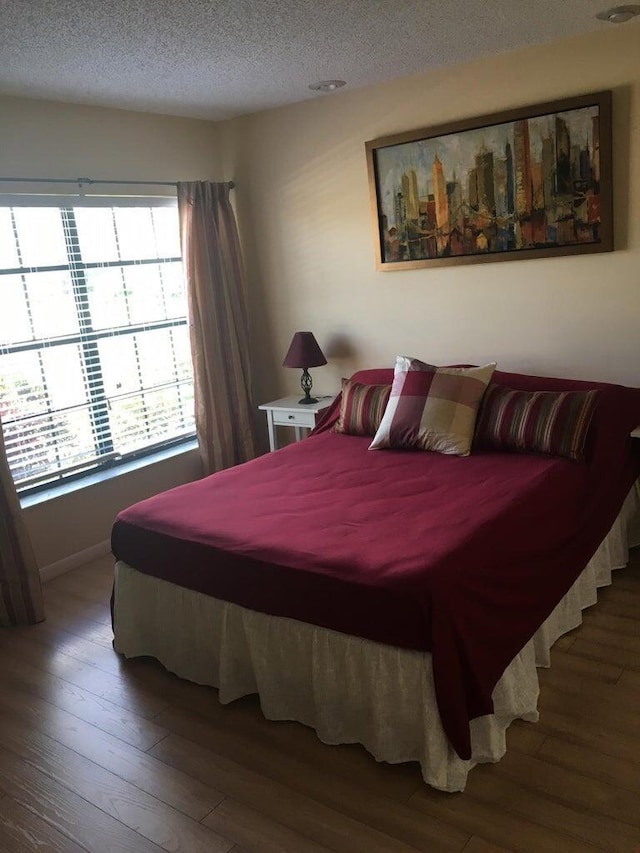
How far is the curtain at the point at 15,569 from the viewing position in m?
3.14

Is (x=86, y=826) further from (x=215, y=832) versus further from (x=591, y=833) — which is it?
(x=591, y=833)

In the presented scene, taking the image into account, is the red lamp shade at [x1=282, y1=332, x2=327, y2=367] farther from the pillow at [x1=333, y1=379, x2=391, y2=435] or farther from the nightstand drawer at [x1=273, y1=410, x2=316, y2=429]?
the pillow at [x1=333, y1=379, x2=391, y2=435]

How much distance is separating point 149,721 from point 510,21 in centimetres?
303

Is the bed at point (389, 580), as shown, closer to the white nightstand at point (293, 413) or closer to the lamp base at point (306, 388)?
the white nightstand at point (293, 413)

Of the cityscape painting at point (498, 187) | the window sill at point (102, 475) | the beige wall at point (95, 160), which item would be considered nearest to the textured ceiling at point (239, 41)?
the beige wall at point (95, 160)

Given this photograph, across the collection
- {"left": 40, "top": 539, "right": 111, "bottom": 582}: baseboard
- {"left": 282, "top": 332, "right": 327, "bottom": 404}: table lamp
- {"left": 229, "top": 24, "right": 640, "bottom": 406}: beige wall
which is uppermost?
{"left": 229, "top": 24, "right": 640, "bottom": 406}: beige wall

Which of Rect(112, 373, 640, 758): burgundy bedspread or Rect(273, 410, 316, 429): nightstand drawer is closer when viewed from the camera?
Rect(112, 373, 640, 758): burgundy bedspread

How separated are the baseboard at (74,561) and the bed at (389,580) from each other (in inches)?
39.2

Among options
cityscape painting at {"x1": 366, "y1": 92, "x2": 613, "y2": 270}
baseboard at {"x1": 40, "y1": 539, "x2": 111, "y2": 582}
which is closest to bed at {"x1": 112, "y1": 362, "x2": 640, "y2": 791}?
cityscape painting at {"x1": 366, "y1": 92, "x2": 613, "y2": 270}

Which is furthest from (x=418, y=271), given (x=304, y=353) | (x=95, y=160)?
(x=95, y=160)

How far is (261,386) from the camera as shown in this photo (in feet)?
15.6

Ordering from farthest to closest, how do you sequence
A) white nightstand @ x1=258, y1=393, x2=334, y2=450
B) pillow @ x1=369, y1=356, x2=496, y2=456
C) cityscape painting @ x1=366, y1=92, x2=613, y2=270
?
white nightstand @ x1=258, y1=393, x2=334, y2=450, cityscape painting @ x1=366, y1=92, x2=613, y2=270, pillow @ x1=369, y1=356, x2=496, y2=456

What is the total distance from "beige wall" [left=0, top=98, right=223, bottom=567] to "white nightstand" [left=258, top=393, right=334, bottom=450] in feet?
1.88

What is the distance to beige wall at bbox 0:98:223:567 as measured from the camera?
3.43m
